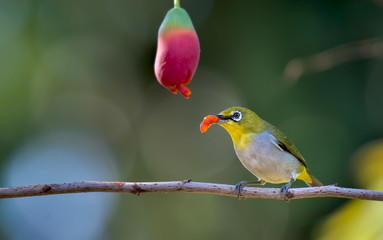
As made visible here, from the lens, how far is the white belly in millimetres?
4281

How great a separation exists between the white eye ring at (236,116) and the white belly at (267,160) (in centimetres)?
24

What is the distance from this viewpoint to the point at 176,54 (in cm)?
189

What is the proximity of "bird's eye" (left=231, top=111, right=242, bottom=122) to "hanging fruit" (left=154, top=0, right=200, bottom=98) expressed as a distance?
91.0 inches

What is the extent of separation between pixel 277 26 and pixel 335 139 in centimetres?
187

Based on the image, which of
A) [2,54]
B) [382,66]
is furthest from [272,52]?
[2,54]

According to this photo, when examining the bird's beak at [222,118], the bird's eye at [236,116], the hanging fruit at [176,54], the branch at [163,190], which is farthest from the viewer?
the bird's eye at [236,116]

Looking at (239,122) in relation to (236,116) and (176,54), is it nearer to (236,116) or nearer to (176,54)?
(236,116)

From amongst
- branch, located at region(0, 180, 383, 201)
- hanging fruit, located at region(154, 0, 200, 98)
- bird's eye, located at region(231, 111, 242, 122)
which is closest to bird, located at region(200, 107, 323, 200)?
bird's eye, located at region(231, 111, 242, 122)

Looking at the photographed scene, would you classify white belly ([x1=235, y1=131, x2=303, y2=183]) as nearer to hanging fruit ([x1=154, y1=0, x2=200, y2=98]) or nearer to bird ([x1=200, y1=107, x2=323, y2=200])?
bird ([x1=200, y1=107, x2=323, y2=200])

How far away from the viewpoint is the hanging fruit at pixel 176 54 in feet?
6.13

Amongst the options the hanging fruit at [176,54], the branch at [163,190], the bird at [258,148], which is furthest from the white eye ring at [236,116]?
the hanging fruit at [176,54]

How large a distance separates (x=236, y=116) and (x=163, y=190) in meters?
1.89

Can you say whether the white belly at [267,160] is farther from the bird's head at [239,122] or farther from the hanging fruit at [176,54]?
the hanging fruit at [176,54]

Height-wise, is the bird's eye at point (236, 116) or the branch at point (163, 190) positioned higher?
the bird's eye at point (236, 116)
